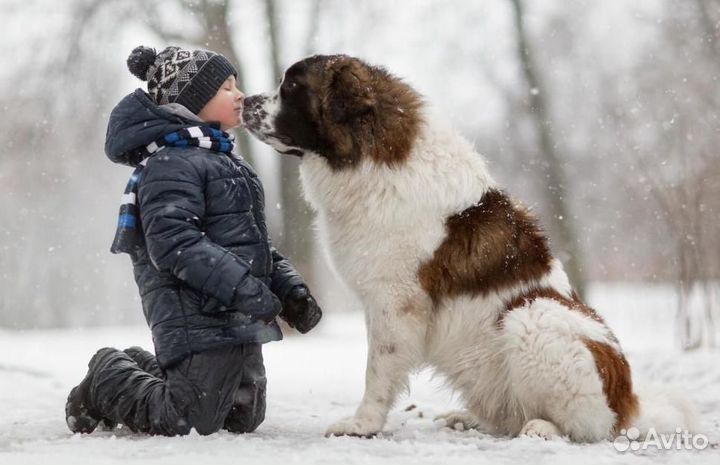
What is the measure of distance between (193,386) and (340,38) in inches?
352

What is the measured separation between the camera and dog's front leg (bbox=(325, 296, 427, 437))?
3.45 m

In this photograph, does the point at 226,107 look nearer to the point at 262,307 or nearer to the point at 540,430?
the point at 262,307

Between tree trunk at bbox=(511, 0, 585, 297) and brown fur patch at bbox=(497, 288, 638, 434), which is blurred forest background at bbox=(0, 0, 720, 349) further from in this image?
brown fur patch at bbox=(497, 288, 638, 434)

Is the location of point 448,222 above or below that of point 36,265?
below

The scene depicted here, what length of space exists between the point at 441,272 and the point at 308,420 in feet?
3.91

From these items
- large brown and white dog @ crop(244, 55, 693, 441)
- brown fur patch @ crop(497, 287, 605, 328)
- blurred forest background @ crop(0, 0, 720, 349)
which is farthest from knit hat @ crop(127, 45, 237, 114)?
blurred forest background @ crop(0, 0, 720, 349)

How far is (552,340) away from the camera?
3.30 m

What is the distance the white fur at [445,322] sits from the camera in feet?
10.8

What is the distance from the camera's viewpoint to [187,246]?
10.4 feet

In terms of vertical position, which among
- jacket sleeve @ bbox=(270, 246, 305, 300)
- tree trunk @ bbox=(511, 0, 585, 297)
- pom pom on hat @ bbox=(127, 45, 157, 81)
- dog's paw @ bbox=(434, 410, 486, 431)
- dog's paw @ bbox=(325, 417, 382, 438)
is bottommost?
dog's paw @ bbox=(325, 417, 382, 438)

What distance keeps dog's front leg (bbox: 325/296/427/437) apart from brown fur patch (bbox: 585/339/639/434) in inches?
28.4

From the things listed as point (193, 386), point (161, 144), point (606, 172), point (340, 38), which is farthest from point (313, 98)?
point (606, 172)

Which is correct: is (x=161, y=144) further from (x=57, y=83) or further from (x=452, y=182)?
(x=57, y=83)

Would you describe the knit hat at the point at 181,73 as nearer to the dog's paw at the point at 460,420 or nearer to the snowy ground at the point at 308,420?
the snowy ground at the point at 308,420
